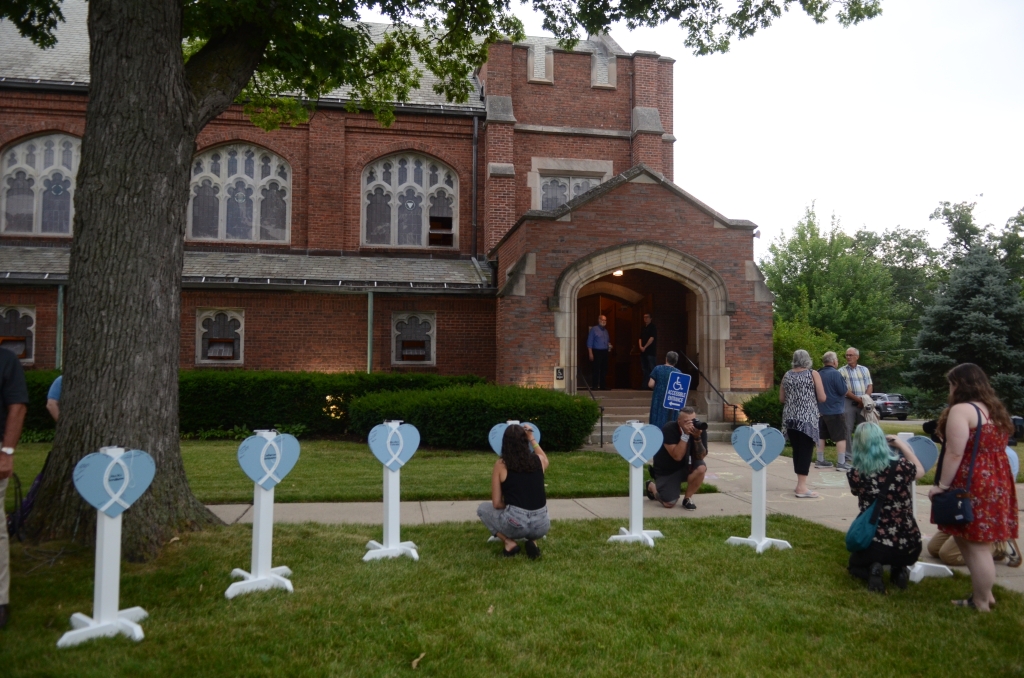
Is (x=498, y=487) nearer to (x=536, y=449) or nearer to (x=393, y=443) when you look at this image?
(x=536, y=449)

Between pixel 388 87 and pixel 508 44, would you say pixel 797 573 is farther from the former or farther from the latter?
pixel 508 44

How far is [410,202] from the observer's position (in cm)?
1934

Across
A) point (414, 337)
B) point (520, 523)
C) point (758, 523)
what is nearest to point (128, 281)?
point (520, 523)

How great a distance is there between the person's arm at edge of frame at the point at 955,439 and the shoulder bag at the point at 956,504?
58 mm

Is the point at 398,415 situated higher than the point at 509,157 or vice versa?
the point at 509,157

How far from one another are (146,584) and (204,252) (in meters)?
15.0

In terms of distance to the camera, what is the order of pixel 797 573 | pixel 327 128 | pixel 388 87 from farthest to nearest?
pixel 327 128
pixel 388 87
pixel 797 573

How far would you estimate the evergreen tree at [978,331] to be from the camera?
17.4 m

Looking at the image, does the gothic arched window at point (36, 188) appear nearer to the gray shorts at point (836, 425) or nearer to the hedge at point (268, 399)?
the hedge at point (268, 399)

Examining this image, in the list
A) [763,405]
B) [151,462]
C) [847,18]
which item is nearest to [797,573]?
[151,462]

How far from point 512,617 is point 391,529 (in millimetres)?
1640

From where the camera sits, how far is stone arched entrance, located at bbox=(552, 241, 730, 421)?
14.3 meters

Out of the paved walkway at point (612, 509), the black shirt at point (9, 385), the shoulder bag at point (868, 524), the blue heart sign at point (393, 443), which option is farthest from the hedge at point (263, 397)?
the shoulder bag at point (868, 524)

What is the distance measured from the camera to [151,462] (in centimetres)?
409
